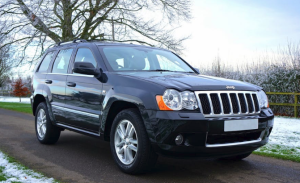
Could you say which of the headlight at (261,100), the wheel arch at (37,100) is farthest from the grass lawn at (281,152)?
the wheel arch at (37,100)

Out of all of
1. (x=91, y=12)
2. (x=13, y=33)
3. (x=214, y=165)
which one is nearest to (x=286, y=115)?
(x=91, y=12)

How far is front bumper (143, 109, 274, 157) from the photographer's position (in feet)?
12.7

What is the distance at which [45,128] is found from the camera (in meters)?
6.67

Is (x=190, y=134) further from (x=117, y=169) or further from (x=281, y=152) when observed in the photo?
(x=281, y=152)

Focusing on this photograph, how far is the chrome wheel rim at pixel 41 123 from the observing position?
22.1 ft

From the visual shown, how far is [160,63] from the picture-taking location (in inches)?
231

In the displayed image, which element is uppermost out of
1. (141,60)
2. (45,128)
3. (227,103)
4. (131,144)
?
(141,60)

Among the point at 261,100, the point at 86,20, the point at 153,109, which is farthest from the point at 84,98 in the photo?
the point at 86,20

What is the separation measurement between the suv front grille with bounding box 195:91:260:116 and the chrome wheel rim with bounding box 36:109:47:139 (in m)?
3.72

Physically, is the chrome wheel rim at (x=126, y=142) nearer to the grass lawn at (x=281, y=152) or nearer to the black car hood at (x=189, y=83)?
the black car hood at (x=189, y=83)

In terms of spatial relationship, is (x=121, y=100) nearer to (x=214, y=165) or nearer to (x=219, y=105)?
(x=219, y=105)

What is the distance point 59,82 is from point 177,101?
284 centimetres

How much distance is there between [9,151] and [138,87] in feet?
10.1

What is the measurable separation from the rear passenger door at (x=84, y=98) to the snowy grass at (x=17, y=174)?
1043mm
